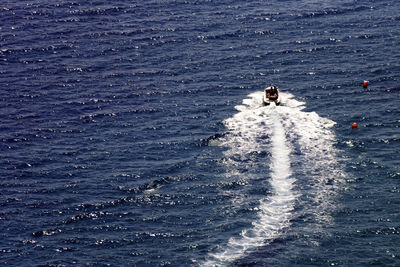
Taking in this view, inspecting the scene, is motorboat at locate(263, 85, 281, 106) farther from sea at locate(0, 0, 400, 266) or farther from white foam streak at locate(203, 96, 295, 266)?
white foam streak at locate(203, 96, 295, 266)

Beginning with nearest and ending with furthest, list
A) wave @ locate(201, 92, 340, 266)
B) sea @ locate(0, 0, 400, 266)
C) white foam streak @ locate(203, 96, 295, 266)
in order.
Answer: white foam streak @ locate(203, 96, 295, 266) → sea @ locate(0, 0, 400, 266) → wave @ locate(201, 92, 340, 266)

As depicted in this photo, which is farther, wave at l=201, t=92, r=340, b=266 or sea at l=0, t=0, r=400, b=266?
wave at l=201, t=92, r=340, b=266

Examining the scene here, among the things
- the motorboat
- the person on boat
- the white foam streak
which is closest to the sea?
the white foam streak

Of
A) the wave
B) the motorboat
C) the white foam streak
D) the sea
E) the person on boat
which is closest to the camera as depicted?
the white foam streak

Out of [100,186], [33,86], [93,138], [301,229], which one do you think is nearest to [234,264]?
[301,229]

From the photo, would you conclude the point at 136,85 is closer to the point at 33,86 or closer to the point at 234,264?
the point at 33,86

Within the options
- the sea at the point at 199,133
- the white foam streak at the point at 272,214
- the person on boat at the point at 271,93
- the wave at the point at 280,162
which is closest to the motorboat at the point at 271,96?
the person on boat at the point at 271,93

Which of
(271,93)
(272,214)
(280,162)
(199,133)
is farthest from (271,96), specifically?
(272,214)
